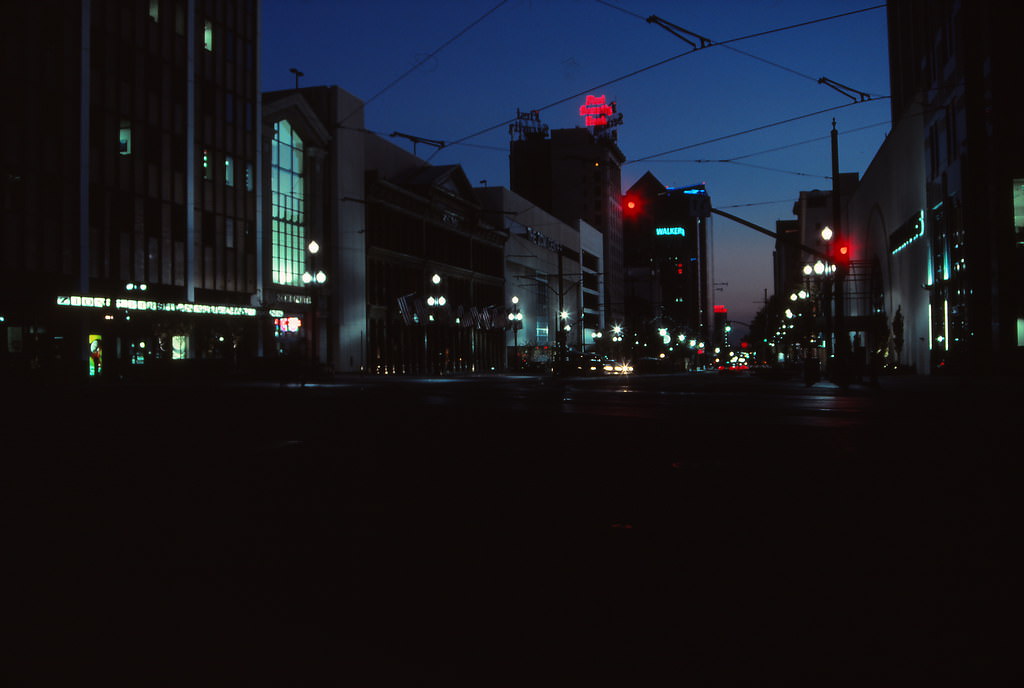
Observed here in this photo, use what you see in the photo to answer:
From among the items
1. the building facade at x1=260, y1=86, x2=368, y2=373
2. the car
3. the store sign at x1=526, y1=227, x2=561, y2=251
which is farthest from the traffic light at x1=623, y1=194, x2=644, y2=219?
the store sign at x1=526, y1=227, x2=561, y2=251

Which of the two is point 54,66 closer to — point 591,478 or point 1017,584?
point 591,478

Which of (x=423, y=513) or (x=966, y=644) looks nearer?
(x=966, y=644)

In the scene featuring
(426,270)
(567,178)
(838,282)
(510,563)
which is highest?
(567,178)

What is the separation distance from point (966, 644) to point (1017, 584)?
1.23 m

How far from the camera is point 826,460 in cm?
1018

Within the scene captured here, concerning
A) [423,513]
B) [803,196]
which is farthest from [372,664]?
[803,196]

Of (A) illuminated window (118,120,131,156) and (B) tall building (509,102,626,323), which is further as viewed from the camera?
(B) tall building (509,102,626,323)

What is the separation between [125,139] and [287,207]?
49.7 ft

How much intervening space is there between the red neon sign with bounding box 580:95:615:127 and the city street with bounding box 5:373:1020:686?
581 feet

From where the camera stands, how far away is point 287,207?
60188mm

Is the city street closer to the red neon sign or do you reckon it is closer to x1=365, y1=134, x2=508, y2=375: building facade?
x1=365, y1=134, x2=508, y2=375: building facade

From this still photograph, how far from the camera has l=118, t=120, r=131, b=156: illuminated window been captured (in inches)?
1797

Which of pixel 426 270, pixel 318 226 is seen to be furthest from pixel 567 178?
pixel 318 226

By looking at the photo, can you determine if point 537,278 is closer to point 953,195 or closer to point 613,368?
point 613,368
